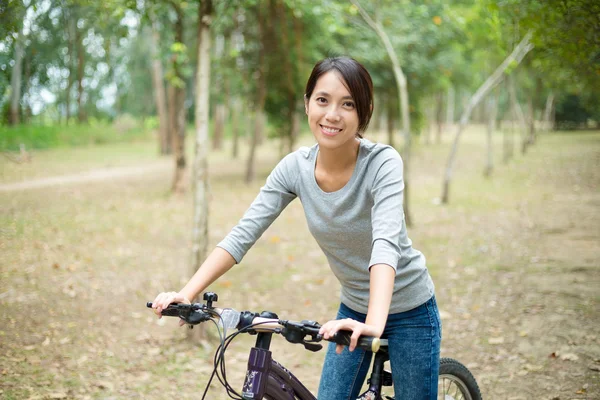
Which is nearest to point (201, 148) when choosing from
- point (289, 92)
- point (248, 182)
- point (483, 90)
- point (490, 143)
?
point (483, 90)

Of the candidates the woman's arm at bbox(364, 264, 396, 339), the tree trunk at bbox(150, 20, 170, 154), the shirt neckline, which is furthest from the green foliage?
the woman's arm at bbox(364, 264, 396, 339)

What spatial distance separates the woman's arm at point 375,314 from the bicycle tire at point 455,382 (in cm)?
107

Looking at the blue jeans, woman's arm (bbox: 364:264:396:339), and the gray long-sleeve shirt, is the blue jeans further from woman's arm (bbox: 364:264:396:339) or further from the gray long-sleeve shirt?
woman's arm (bbox: 364:264:396:339)

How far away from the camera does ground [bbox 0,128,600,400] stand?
→ 5.33m

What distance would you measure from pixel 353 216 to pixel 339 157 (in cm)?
26

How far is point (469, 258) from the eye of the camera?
9578 mm

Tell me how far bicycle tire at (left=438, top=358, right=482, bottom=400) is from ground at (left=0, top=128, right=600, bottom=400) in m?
1.85

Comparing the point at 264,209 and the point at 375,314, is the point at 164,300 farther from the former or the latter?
the point at 375,314

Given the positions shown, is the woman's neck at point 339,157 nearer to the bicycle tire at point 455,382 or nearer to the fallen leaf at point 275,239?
the bicycle tire at point 455,382

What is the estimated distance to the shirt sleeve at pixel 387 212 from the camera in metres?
2.23

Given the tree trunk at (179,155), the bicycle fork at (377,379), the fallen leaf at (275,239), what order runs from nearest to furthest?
the bicycle fork at (377,379) < the fallen leaf at (275,239) < the tree trunk at (179,155)

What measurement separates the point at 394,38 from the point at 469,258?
8.13 metres

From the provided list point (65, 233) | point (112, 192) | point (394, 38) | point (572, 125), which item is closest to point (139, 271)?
point (65, 233)

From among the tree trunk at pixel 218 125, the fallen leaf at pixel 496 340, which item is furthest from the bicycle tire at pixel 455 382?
the tree trunk at pixel 218 125
